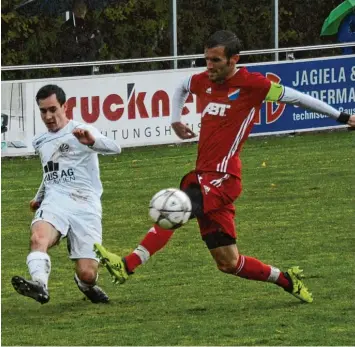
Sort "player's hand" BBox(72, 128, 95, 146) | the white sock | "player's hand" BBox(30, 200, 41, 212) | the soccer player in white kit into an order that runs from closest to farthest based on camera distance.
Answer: the white sock, "player's hand" BBox(72, 128, 95, 146), the soccer player in white kit, "player's hand" BBox(30, 200, 41, 212)

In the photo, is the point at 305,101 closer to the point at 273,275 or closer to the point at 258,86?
the point at 258,86

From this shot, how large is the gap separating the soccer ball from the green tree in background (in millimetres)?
10822

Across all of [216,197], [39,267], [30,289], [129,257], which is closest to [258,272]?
[216,197]

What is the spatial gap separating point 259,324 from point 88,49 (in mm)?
11726

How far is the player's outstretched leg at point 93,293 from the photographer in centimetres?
1042

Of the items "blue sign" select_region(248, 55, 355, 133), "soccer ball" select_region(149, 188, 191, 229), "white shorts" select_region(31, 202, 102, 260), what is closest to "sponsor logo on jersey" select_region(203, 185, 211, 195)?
"soccer ball" select_region(149, 188, 191, 229)

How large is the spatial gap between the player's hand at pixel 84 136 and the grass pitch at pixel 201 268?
125 cm

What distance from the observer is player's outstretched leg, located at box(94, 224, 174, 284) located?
9977mm

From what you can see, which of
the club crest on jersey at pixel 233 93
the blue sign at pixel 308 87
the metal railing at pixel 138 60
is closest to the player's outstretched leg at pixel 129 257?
the club crest on jersey at pixel 233 93

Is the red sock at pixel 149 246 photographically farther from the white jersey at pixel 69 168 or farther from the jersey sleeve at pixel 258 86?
the jersey sleeve at pixel 258 86

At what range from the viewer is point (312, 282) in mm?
11055

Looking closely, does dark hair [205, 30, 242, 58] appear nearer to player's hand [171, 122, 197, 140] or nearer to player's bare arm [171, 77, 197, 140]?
player's bare arm [171, 77, 197, 140]

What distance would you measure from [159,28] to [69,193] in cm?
1320

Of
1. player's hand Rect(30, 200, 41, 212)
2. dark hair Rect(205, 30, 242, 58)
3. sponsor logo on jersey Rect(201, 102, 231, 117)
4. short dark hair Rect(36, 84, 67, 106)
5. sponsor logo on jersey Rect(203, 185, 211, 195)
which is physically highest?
dark hair Rect(205, 30, 242, 58)
